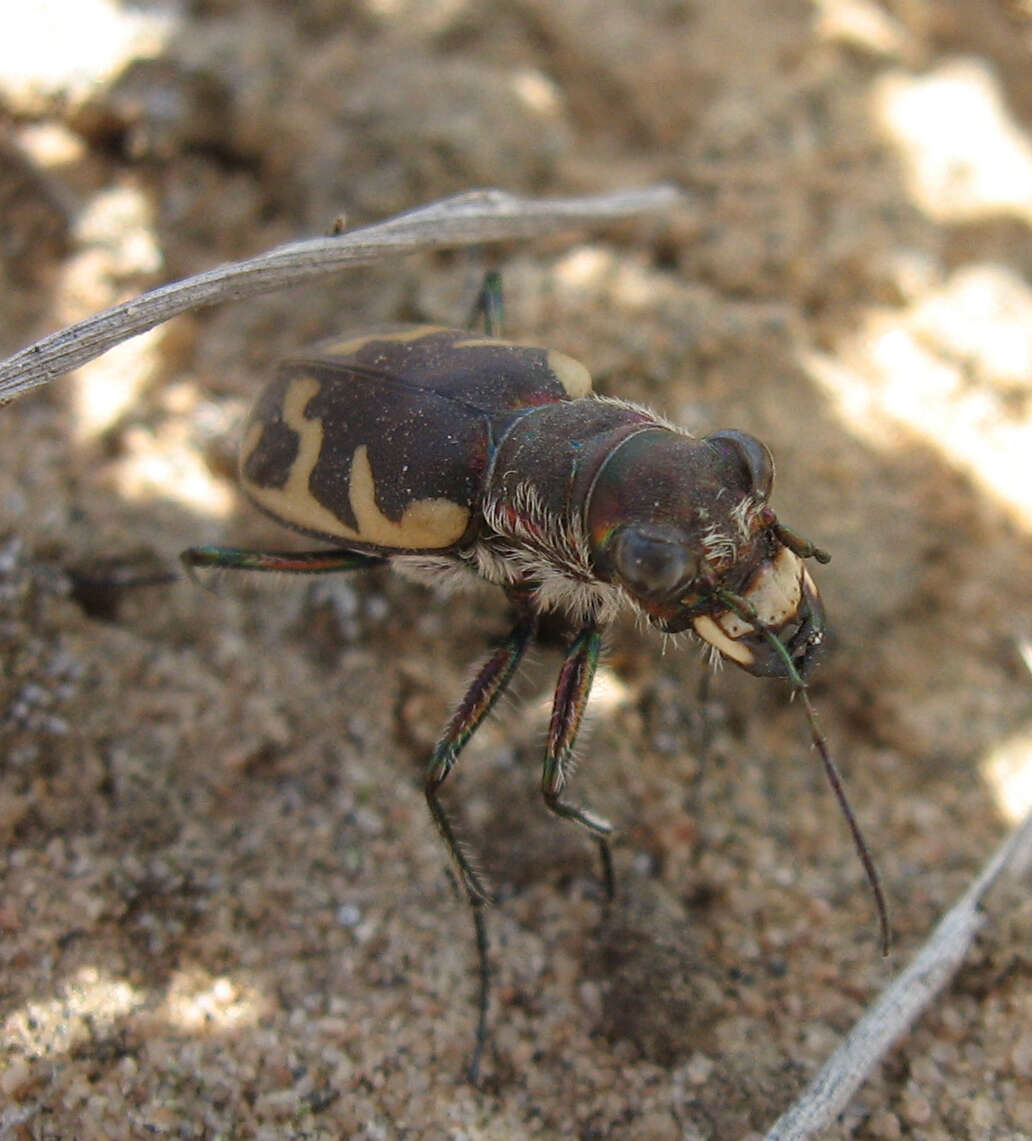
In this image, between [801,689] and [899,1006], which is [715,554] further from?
[899,1006]

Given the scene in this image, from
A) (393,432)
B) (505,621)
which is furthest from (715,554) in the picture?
(505,621)

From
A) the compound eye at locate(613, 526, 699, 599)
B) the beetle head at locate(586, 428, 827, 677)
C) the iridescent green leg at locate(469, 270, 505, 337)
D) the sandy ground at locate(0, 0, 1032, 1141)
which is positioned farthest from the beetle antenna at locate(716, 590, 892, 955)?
the iridescent green leg at locate(469, 270, 505, 337)

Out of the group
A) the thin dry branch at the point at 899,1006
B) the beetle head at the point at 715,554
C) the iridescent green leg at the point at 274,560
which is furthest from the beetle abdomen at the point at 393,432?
the thin dry branch at the point at 899,1006

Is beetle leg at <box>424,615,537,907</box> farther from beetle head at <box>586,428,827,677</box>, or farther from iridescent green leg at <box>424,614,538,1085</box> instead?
beetle head at <box>586,428,827,677</box>

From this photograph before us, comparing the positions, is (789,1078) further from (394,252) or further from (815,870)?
(394,252)

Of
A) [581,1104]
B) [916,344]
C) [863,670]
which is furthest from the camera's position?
[916,344]

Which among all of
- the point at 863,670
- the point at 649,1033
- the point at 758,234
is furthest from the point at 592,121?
the point at 649,1033
